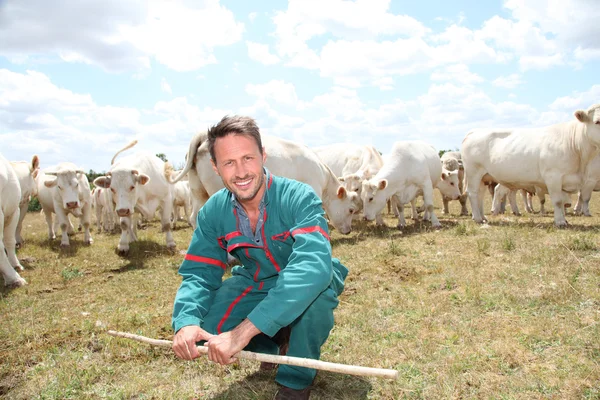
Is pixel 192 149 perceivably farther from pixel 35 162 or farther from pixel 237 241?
pixel 35 162

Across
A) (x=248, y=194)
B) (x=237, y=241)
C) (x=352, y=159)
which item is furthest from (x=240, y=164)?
(x=352, y=159)

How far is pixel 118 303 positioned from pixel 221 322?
3.29 m

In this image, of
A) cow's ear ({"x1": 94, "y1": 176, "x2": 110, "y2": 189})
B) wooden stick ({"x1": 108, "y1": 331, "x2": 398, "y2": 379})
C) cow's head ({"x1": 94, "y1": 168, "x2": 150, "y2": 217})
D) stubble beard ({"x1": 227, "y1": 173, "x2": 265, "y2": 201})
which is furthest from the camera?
cow's ear ({"x1": 94, "y1": 176, "x2": 110, "y2": 189})

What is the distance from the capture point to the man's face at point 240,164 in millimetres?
2941

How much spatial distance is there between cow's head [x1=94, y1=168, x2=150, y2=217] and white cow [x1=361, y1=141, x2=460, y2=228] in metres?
5.14

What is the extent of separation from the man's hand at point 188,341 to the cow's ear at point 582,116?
919 centimetres

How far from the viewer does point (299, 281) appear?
259cm

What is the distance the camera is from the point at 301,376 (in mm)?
2865

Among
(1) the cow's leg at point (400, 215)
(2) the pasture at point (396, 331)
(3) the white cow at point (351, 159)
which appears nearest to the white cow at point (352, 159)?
(3) the white cow at point (351, 159)

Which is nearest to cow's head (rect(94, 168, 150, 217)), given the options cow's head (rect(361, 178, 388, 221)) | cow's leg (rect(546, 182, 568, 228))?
cow's head (rect(361, 178, 388, 221))

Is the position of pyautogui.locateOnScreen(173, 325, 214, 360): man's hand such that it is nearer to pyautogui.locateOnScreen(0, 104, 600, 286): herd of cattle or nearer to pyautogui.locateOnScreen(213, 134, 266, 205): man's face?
pyautogui.locateOnScreen(213, 134, 266, 205): man's face

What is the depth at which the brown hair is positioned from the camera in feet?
9.61

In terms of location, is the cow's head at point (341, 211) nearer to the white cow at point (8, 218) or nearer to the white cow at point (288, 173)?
the white cow at point (288, 173)

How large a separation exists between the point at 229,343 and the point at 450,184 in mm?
13219
